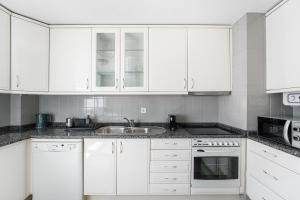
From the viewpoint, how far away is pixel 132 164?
2154 millimetres

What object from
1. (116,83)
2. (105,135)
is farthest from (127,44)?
(105,135)

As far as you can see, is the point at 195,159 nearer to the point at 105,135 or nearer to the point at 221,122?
the point at 221,122

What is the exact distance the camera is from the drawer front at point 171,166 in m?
2.16

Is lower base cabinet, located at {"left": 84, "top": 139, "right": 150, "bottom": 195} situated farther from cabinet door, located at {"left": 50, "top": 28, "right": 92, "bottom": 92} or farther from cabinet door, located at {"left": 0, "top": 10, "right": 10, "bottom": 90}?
cabinet door, located at {"left": 0, "top": 10, "right": 10, "bottom": 90}

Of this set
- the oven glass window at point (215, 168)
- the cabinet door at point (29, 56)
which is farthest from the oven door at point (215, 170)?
the cabinet door at point (29, 56)

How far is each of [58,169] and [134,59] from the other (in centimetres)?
158

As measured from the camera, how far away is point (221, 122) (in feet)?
8.82

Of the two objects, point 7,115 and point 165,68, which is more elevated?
point 165,68

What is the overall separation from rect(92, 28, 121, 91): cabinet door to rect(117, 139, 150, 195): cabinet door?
74cm

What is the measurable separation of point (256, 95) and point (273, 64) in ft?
1.20

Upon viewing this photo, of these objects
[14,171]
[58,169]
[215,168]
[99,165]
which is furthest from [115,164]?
[215,168]

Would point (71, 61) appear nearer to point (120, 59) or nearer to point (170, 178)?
point (120, 59)

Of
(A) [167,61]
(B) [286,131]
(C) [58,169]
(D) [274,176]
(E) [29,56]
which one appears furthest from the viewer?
Result: (A) [167,61]

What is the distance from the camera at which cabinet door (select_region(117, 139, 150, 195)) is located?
215 cm
